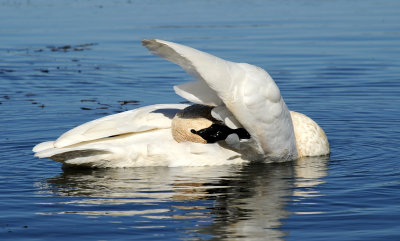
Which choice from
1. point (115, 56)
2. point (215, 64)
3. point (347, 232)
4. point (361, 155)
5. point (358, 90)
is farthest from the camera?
point (115, 56)

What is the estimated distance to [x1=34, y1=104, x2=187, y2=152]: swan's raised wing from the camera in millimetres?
8594

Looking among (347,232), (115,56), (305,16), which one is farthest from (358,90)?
(305,16)

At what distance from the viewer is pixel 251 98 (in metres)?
7.98

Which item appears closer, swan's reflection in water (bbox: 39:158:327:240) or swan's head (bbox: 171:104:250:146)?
swan's reflection in water (bbox: 39:158:327:240)

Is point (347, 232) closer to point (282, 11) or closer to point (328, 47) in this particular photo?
point (328, 47)

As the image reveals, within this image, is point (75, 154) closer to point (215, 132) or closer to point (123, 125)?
point (123, 125)

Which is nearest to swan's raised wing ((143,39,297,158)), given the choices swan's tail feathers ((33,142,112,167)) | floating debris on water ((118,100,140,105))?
swan's tail feathers ((33,142,112,167))

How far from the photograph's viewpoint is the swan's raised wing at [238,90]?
300 inches

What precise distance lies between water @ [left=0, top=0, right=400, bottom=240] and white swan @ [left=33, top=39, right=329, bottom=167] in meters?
0.16

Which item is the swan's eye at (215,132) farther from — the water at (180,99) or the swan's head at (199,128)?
the water at (180,99)

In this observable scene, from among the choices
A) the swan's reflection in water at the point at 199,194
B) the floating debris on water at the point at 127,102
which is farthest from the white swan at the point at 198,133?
the floating debris on water at the point at 127,102

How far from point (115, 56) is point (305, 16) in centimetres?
748

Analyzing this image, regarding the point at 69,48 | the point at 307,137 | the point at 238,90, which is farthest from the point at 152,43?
the point at 69,48

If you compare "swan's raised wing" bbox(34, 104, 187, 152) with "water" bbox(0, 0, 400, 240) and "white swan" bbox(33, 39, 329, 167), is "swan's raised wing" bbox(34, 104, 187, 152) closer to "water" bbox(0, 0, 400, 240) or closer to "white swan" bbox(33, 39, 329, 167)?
"white swan" bbox(33, 39, 329, 167)
